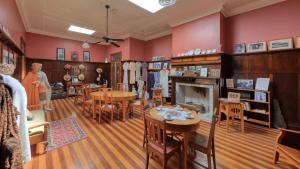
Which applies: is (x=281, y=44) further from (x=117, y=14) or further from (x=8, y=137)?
(x=8, y=137)

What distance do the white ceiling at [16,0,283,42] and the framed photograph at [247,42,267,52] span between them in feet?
3.31

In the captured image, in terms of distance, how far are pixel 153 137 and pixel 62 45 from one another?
7.82 metres

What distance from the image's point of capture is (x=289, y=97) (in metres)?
3.55

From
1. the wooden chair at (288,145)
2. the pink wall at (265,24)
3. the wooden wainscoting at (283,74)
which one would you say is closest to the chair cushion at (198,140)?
the wooden chair at (288,145)

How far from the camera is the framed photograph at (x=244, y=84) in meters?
4.04

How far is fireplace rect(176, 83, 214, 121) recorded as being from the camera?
4.46 meters

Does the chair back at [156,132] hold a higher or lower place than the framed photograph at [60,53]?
lower

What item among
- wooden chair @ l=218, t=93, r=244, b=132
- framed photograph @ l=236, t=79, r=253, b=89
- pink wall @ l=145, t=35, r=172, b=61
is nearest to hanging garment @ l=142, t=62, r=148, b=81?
pink wall @ l=145, t=35, r=172, b=61

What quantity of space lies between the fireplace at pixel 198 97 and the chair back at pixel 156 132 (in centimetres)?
240

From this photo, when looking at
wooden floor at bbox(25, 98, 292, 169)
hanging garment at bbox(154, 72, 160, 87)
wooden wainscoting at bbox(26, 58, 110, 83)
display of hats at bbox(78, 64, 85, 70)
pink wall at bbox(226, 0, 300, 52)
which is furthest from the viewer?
display of hats at bbox(78, 64, 85, 70)

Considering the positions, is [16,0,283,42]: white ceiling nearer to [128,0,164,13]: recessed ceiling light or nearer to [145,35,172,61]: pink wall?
[128,0,164,13]: recessed ceiling light

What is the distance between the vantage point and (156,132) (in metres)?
1.88

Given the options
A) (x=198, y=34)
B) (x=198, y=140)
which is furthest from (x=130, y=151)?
(x=198, y=34)

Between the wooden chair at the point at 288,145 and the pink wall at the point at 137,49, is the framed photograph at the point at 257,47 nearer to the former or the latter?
the wooden chair at the point at 288,145
